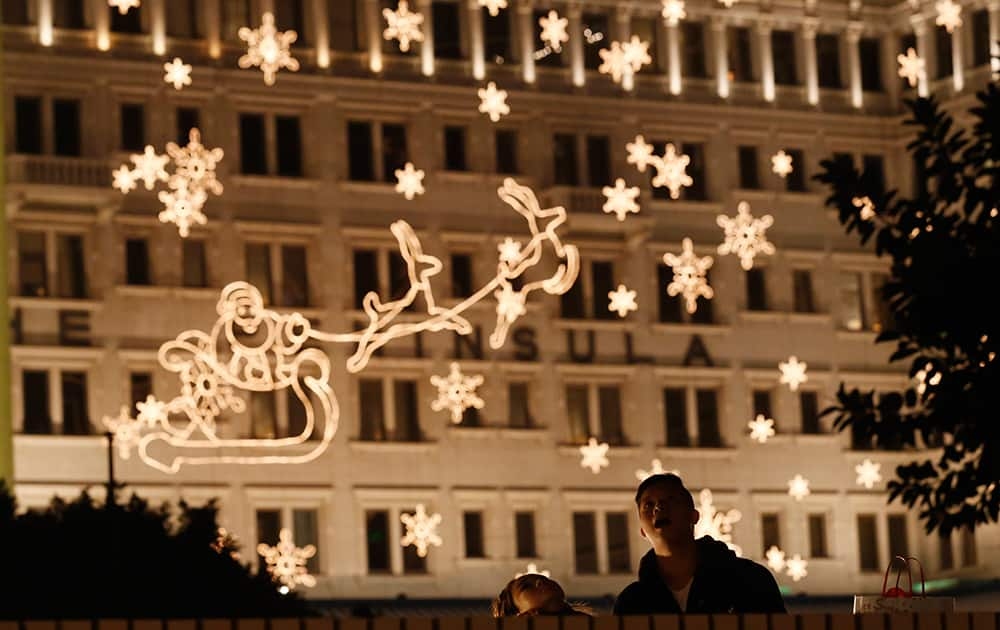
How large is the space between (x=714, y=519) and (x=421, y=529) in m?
5.29

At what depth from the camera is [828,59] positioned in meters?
60.1

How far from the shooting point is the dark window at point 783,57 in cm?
5941

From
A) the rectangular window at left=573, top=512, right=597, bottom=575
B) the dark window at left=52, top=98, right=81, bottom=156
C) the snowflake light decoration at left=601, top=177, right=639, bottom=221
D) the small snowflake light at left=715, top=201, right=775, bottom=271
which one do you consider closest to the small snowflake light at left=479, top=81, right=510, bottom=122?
the snowflake light decoration at left=601, top=177, right=639, bottom=221

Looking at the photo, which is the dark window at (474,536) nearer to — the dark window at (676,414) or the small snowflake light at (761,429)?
the dark window at (676,414)

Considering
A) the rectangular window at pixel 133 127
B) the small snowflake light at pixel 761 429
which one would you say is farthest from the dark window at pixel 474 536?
the rectangular window at pixel 133 127

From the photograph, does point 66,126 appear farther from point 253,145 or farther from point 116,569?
point 116,569

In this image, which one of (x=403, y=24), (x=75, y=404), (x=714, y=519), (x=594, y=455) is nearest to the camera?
(x=75, y=404)

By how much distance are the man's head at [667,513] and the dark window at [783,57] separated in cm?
4738

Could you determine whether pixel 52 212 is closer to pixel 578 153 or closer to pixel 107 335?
pixel 107 335

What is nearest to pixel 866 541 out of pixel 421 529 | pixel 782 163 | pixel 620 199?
pixel 782 163

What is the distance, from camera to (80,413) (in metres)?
52.2

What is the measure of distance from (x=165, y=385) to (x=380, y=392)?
434 cm

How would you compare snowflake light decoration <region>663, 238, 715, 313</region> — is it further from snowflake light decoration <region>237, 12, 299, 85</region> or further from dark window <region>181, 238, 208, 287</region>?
dark window <region>181, 238, 208, 287</region>

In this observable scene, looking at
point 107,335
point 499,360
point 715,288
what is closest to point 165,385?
point 107,335
